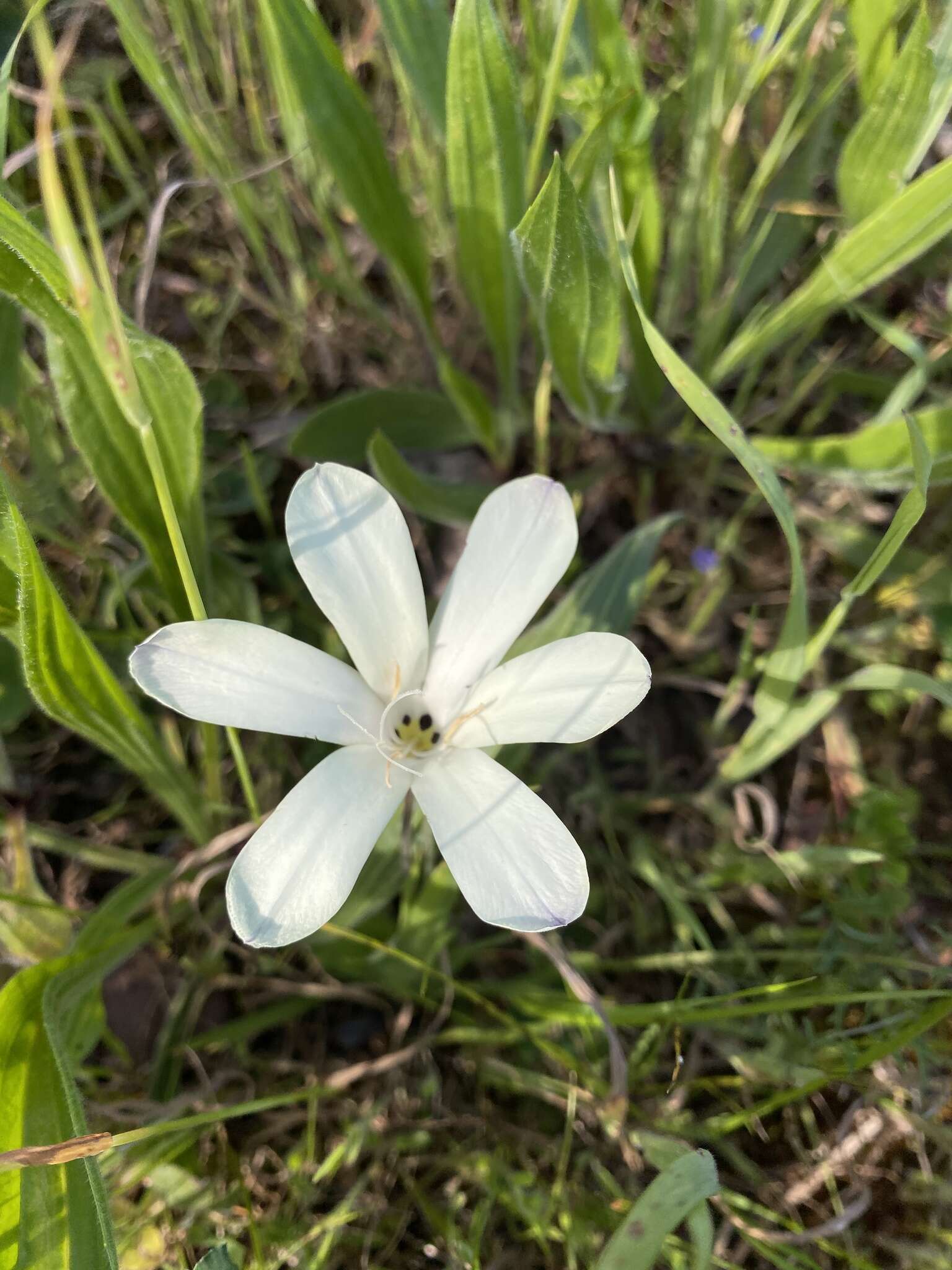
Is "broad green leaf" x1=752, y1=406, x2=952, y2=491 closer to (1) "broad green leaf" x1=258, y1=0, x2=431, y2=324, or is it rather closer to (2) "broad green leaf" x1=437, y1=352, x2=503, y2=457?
(2) "broad green leaf" x1=437, y1=352, x2=503, y2=457

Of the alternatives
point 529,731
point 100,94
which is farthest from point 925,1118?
point 100,94

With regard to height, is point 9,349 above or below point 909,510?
above

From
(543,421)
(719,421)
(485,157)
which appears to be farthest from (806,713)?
(485,157)

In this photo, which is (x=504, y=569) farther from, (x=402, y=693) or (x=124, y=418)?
(x=124, y=418)

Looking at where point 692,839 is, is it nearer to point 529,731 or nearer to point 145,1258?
point 529,731

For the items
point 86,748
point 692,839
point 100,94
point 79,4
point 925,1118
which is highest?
point 79,4

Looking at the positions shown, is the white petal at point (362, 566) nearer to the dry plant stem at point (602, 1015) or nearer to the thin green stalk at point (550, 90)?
the dry plant stem at point (602, 1015)
